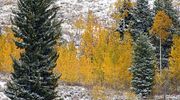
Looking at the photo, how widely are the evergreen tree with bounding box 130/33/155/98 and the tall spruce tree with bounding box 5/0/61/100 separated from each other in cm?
4192

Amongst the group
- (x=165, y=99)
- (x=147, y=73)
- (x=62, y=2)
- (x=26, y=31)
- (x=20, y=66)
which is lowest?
(x=165, y=99)

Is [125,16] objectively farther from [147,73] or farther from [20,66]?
[20,66]

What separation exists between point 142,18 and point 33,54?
196 ft

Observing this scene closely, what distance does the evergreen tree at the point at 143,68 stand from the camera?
6444cm

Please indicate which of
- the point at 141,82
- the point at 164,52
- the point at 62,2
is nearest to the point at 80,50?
the point at 164,52

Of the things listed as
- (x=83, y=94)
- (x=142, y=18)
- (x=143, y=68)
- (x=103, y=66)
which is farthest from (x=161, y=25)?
(x=83, y=94)

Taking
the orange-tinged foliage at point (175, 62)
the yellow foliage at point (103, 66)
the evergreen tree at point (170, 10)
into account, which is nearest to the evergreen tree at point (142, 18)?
the evergreen tree at point (170, 10)

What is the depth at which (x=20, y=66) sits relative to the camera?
23.3m

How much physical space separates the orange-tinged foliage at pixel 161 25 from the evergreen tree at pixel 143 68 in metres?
4.01

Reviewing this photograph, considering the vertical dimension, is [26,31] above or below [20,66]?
above

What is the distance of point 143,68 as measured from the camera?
6538cm

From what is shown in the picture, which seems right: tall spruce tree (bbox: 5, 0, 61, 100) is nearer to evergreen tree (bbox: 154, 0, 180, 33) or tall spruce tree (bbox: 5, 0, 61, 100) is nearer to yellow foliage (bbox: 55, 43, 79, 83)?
yellow foliage (bbox: 55, 43, 79, 83)

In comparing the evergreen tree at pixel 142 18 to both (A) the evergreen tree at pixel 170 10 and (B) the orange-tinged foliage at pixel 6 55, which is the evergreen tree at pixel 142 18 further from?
(B) the orange-tinged foliage at pixel 6 55

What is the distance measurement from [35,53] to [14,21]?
223 centimetres
